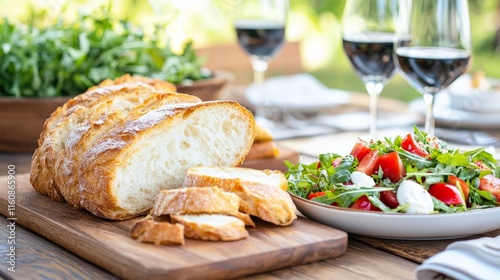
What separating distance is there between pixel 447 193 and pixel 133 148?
2.27 ft

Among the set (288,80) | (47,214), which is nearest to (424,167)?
(47,214)

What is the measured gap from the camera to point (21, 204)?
75.3 inches

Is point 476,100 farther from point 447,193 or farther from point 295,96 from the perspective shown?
point 447,193

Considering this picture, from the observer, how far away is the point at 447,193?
1.68m

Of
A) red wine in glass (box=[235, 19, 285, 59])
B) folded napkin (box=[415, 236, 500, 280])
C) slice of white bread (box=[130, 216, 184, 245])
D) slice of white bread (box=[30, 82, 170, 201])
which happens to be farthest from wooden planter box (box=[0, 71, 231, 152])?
A: folded napkin (box=[415, 236, 500, 280])

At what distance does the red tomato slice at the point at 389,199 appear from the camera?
5.53 feet

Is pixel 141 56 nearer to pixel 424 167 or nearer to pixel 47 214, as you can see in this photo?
pixel 47 214

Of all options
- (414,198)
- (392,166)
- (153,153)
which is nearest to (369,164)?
(392,166)

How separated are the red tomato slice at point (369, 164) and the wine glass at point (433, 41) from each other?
44 cm

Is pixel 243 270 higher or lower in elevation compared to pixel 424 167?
lower

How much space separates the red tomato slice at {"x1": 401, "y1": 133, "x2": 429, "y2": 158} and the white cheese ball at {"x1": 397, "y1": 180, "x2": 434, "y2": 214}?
188 mm

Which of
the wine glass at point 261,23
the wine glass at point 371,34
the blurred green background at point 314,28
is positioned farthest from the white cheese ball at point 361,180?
the blurred green background at point 314,28

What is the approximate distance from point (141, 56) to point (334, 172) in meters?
1.43

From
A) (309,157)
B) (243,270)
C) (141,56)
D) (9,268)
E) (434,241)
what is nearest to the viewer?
(243,270)
